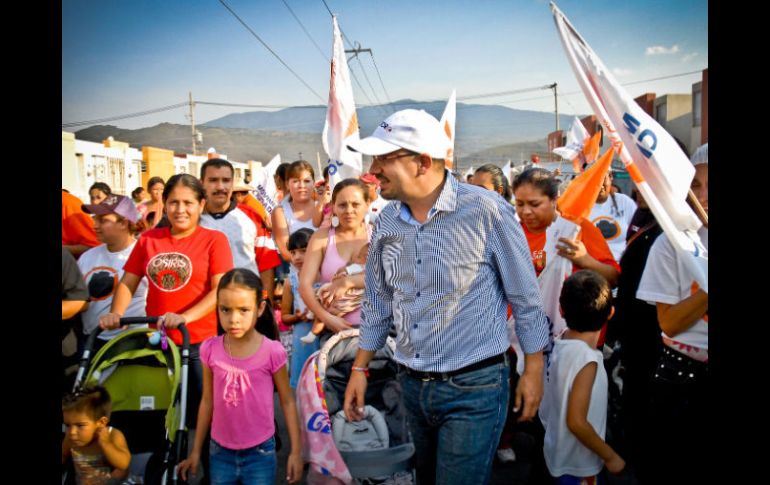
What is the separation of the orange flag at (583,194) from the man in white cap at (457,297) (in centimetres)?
100

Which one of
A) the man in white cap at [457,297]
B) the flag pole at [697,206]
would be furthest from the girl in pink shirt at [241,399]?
the flag pole at [697,206]

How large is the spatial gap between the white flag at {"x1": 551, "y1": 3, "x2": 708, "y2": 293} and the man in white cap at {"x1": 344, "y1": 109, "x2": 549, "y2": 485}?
24.8 inches

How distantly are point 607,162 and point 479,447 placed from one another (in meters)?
1.82

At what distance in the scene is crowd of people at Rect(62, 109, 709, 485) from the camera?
240 cm

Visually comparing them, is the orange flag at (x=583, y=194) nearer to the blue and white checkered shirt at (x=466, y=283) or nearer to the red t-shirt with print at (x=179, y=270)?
the blue and white checkered shirt at (x=466, y=283)

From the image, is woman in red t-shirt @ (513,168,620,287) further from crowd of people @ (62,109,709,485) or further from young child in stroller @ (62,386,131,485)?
young child in stroller @ (62,386,131,485)

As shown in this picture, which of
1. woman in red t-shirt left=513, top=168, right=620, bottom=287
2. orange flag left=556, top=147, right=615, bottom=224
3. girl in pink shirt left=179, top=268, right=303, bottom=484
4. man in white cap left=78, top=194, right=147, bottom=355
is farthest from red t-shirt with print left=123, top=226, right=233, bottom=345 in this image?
orange flag left=556, top=147, right=615, bottom=224

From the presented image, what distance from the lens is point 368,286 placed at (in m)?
2.80

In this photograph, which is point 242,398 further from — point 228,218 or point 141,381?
point 228,218

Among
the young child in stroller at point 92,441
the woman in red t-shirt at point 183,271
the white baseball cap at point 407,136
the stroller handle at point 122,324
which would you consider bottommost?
the young child in stroller at point 92,441

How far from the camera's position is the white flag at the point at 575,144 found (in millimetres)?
9609

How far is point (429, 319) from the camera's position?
2.43 meters

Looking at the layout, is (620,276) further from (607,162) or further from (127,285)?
(127,285)

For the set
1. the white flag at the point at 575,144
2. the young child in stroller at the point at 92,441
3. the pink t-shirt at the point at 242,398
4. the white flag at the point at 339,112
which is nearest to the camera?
the young child in stroller at the point at 92,441
